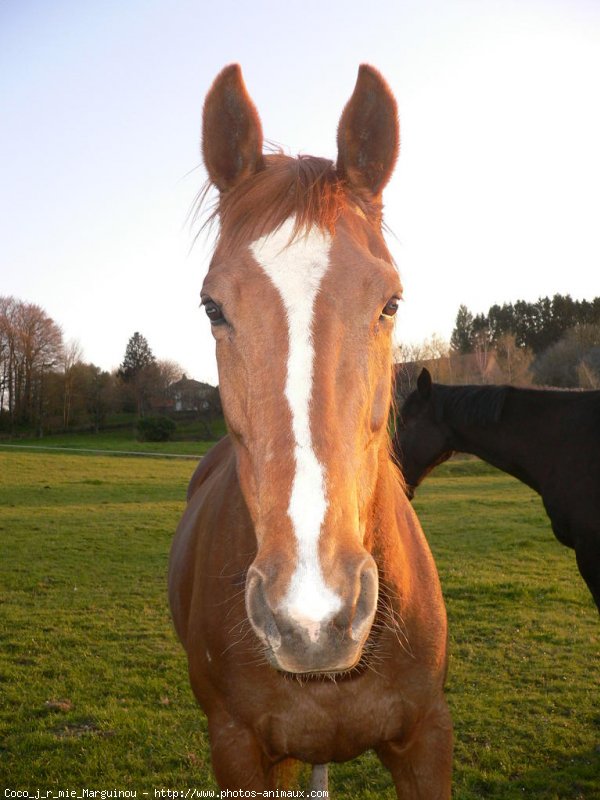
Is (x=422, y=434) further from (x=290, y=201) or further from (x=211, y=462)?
(x=290, y=201)

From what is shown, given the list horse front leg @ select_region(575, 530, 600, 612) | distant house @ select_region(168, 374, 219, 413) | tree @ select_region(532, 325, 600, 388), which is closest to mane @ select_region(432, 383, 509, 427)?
horse front leg @ select_region(575, 530, 600, 612)

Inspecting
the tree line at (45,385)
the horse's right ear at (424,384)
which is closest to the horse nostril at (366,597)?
the horse's right ear at (424,384)

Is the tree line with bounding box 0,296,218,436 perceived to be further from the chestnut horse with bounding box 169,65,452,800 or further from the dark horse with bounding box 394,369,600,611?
the chestnut horse with bounding box 169,65,452,800

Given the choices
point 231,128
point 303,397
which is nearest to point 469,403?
point 231,128

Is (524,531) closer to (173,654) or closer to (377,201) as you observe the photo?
(173,654)

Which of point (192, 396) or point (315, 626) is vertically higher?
point (192, 396)

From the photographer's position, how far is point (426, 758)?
7.31ft

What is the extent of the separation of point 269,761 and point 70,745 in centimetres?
291

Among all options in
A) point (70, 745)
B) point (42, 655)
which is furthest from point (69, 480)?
point (70, 745)

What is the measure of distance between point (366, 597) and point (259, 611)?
273 millimetres

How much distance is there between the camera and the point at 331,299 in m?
1.65

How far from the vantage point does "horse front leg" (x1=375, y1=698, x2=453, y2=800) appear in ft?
7.28

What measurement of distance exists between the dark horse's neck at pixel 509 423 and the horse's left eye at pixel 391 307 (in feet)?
14.0

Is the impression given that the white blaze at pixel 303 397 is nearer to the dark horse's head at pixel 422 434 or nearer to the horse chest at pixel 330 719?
the horse chest at pixel 330 719
